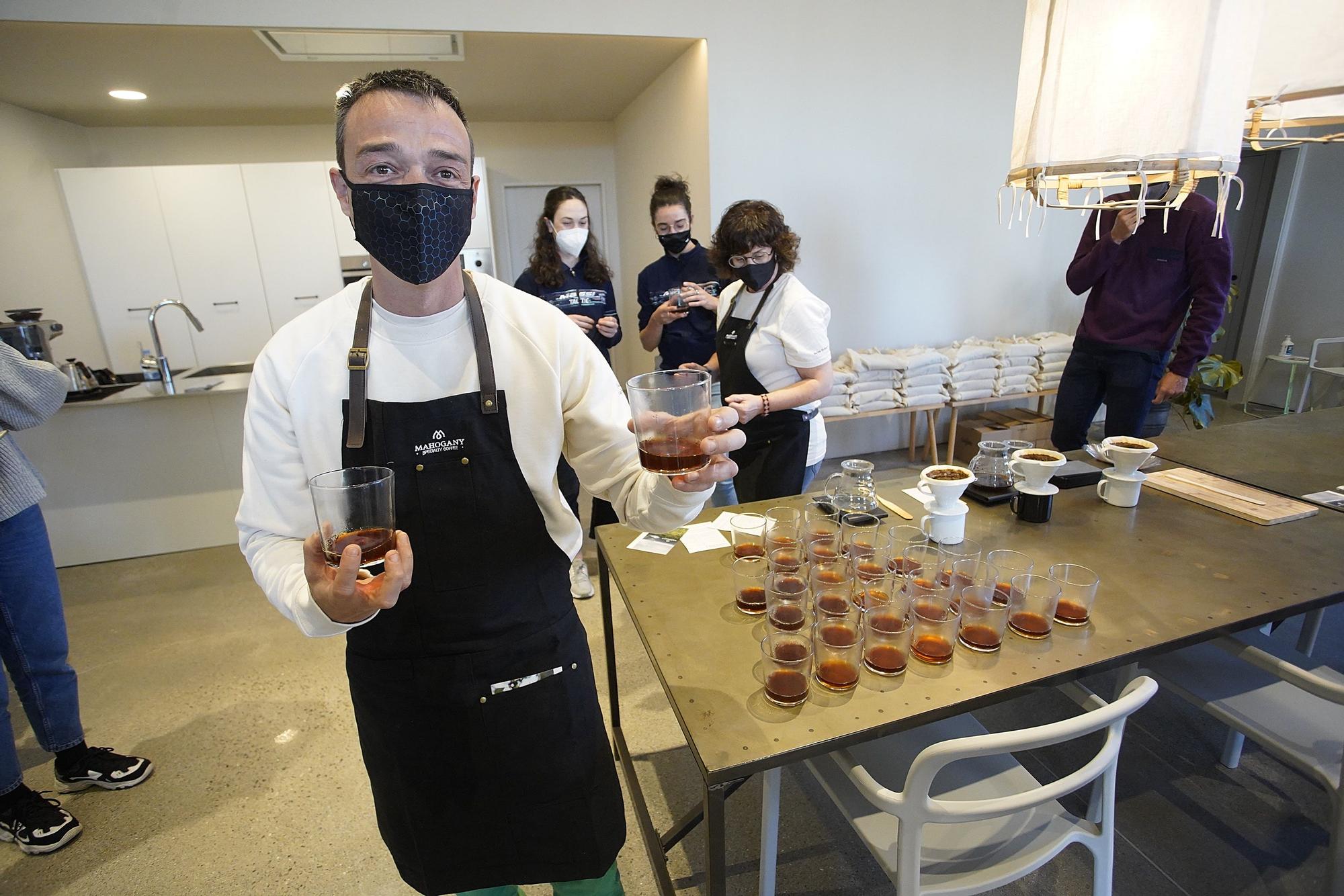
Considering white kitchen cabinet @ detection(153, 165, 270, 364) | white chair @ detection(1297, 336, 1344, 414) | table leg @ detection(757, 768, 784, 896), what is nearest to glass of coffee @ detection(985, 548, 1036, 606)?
table leg @ detection(757, 768, 784, 896)

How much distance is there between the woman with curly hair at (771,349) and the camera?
235 centimetres

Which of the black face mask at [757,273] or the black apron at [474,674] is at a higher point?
the black face mask at [757,273]

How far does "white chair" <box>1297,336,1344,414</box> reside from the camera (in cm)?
485

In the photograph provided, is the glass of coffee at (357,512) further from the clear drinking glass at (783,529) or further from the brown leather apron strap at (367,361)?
the clear drinking glass at (783,529)

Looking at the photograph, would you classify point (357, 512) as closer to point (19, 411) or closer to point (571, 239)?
point (19, 411)

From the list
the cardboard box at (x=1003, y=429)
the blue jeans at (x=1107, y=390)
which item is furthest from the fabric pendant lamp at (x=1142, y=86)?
the cardboard box at (x=1003, y=429)

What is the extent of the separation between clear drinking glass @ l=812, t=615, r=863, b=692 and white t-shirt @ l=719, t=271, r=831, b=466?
1234 mm

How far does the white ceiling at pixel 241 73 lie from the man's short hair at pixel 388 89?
3.28 m

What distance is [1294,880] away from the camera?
1.66 m

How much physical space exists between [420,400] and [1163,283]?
3.37 m

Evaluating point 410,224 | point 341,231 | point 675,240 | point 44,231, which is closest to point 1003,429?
point 675,240

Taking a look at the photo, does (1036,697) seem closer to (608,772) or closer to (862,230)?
(608,772)

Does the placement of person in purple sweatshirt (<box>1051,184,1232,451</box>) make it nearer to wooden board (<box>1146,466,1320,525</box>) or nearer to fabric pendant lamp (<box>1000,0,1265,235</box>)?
wooden board (<box>1146,466,1320,525</box>)

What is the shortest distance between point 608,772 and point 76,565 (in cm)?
403
